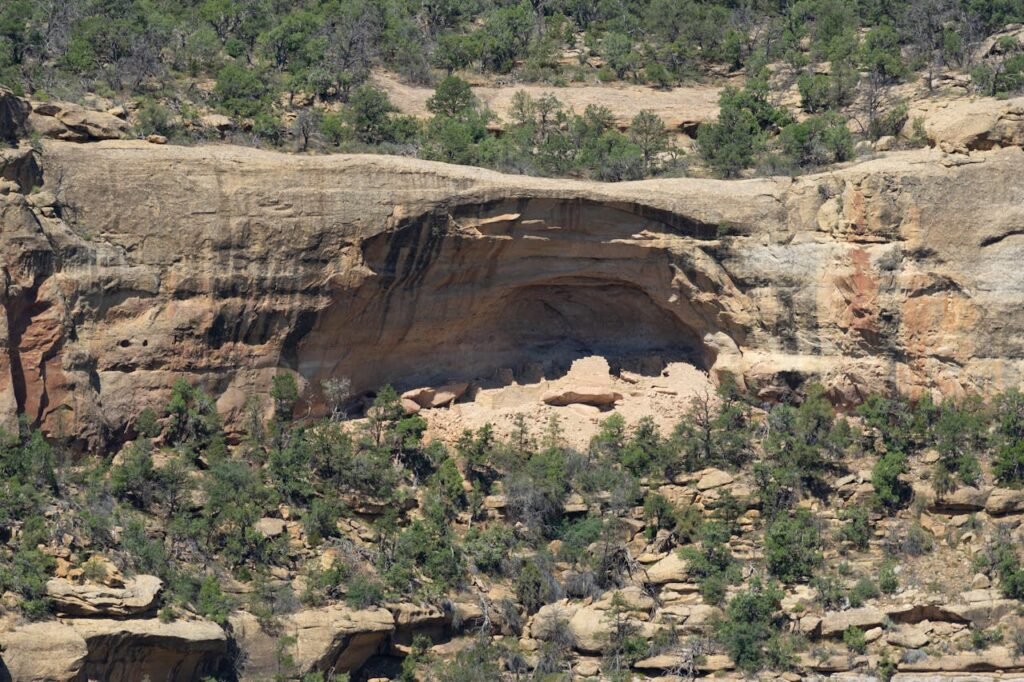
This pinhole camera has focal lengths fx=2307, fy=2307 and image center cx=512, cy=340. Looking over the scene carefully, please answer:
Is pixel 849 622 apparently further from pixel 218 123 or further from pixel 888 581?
pixel 218 123

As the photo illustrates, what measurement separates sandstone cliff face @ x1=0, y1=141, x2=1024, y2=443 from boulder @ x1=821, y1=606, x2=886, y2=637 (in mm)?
5435

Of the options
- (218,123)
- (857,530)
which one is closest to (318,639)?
(857,530)

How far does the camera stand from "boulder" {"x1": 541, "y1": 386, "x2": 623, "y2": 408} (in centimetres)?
4119

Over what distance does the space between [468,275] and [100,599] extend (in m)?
10.6

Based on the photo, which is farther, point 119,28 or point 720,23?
point 720,23

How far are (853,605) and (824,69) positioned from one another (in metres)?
19.1

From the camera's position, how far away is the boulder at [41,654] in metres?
31.0

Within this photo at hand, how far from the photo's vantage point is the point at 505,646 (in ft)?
118

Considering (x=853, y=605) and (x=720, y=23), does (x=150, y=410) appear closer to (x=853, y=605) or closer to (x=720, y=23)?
(x=853, y=605)

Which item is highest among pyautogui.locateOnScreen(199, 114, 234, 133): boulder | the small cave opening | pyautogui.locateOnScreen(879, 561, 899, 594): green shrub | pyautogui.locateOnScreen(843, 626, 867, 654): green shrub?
pyautogui.locateOnScreen(199, 114, 234, 133): boulder

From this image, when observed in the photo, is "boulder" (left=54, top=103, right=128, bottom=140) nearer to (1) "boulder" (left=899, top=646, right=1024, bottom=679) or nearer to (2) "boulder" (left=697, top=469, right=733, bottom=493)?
(2) "boulder" (left=697, top=469, right=733, bottom=493)

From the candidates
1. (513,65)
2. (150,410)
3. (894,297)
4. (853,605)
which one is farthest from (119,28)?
(853,605)

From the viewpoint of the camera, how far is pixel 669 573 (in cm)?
3738

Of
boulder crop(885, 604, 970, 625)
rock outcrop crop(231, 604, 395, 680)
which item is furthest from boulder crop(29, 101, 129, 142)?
boulder crop(885, 604, 970, 625)
